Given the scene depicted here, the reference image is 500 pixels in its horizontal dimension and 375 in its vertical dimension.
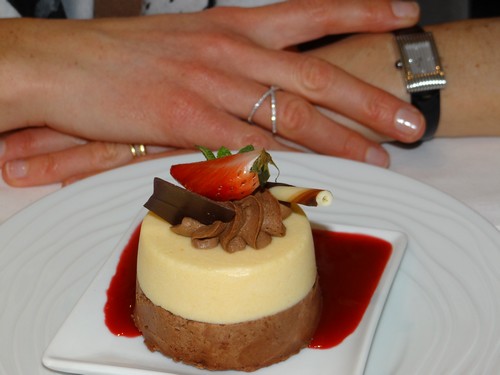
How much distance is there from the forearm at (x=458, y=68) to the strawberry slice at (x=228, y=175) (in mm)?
941

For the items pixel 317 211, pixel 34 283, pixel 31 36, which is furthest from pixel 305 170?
pixel 31 36

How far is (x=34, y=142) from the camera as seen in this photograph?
2.15m

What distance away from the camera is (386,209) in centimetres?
166

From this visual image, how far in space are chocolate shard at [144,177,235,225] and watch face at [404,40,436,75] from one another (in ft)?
3.41

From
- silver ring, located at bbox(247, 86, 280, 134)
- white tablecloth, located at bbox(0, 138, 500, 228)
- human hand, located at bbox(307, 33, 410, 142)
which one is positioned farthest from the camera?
human hand, located at bbox(307, 33, 410, 142)

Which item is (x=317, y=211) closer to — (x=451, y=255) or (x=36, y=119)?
(x=451, y=255)

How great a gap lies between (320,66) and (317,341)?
97 cm

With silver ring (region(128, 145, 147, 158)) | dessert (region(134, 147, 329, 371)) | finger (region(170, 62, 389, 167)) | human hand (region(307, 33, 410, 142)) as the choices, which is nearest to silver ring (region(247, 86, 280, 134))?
finger (region(170, 62, 389, 167))

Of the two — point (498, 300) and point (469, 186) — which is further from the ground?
point (498, 300)

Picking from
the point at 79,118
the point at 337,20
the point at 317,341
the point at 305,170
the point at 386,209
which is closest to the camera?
the point at 317,341

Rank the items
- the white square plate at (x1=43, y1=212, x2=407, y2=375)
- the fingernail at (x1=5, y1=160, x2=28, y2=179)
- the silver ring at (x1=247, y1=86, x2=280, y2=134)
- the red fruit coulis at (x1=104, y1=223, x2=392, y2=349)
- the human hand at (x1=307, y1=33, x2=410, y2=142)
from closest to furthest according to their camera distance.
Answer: the white square plate at (x1=43, y1=212, x2=407, y2=375)
the red fruit coulis at (x1=104, y1=223, x2=392, y2=349)
the fingernail at (x1=5, y1=160, x2=28, y2=179)
the silver ring at (x1=247, y1=86, x2=280, y2=134)
the human hand at (x1=307, y1=33, x2=410, y2=142)

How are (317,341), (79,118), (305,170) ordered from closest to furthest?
(317,341), (305,170), (79,118)

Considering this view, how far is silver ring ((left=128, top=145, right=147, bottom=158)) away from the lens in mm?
2109

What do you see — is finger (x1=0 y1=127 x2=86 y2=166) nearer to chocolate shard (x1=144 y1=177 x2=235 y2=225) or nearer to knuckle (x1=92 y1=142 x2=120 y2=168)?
knuckle (x1=92 y1=142 x2=120 y2=168)
